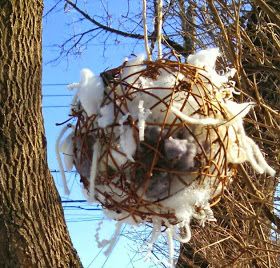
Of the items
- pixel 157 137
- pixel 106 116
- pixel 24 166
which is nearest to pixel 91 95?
pixel 106 116

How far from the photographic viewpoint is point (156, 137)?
1071 mm

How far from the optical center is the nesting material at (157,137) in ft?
3.52

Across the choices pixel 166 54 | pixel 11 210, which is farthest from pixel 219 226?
pixel 166 54

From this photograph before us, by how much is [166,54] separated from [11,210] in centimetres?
72

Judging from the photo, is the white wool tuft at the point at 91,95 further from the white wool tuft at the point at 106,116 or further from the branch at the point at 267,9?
the branch at the point at 267,9

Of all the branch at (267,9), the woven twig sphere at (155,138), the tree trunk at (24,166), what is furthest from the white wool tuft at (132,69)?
the branch at (267,9)

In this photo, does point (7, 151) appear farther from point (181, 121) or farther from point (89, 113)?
point (181, 121)

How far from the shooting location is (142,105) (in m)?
1.06

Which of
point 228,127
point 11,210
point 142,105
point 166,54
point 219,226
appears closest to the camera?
point 142,105

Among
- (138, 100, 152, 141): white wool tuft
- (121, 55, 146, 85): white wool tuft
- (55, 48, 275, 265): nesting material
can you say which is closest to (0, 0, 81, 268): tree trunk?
(55, 48, 275, 265): nesting material

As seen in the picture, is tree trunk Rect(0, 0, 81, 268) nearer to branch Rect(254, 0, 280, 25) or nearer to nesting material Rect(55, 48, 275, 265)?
nesting material Rect(55, 48, 275, 265)

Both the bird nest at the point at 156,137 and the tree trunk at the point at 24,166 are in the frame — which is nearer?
the bird nest at the point at 156,137

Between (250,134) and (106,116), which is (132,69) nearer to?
(106,116)

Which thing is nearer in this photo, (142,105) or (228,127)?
(142,105)
